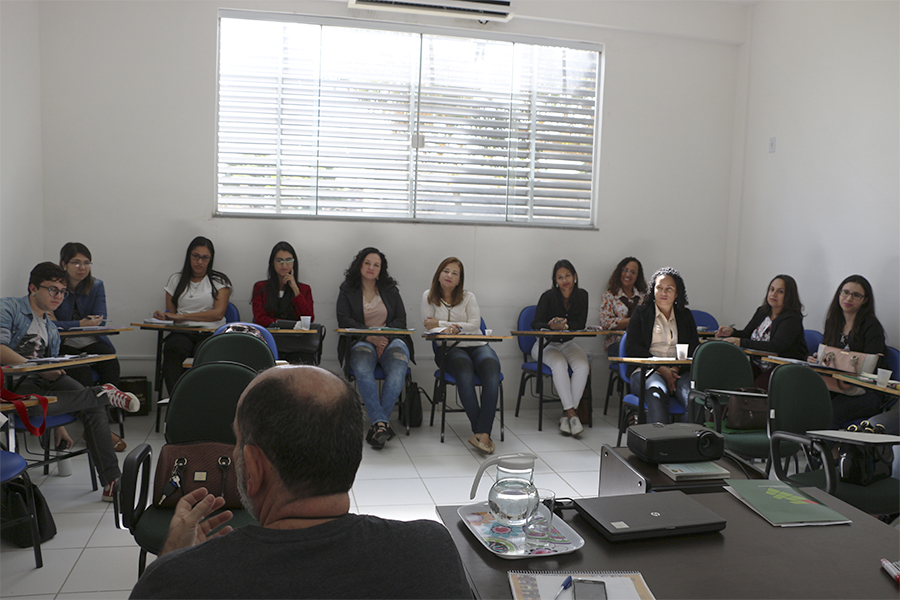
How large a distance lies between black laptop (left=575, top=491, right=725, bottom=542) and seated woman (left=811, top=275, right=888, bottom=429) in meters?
2.96

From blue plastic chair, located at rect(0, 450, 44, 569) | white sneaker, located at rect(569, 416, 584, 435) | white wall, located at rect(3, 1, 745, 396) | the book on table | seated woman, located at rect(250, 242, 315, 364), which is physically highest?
white wall, located at rect(3, 1, 745, 396)

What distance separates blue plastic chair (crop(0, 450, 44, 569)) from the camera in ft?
8.27

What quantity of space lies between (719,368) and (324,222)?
11.2ft

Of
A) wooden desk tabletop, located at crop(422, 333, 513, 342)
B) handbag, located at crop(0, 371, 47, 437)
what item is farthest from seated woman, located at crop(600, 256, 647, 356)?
→ handbag, located at crop(0, 371, 47, 437)

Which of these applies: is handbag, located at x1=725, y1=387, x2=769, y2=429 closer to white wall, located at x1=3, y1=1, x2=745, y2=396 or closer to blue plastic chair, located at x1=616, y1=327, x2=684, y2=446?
blue plastic chair, located at x1=616, y1=327, x2=684, y2=446

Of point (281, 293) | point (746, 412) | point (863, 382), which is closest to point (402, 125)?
point (281, 293)

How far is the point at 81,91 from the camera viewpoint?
16.6 ft

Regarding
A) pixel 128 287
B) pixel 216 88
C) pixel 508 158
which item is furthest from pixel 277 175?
pixel 508 158

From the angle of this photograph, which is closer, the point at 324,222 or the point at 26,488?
the point at 26,488

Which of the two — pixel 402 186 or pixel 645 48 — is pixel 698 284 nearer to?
pixel 645 48

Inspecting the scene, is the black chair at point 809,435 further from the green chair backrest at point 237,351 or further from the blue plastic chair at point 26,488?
A: the blue plastic chair at point 26,488

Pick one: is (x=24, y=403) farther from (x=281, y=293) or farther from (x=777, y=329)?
(x=777, y=329)

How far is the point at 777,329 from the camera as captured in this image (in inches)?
187

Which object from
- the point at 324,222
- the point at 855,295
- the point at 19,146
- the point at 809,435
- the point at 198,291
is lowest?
the point at 809,435
